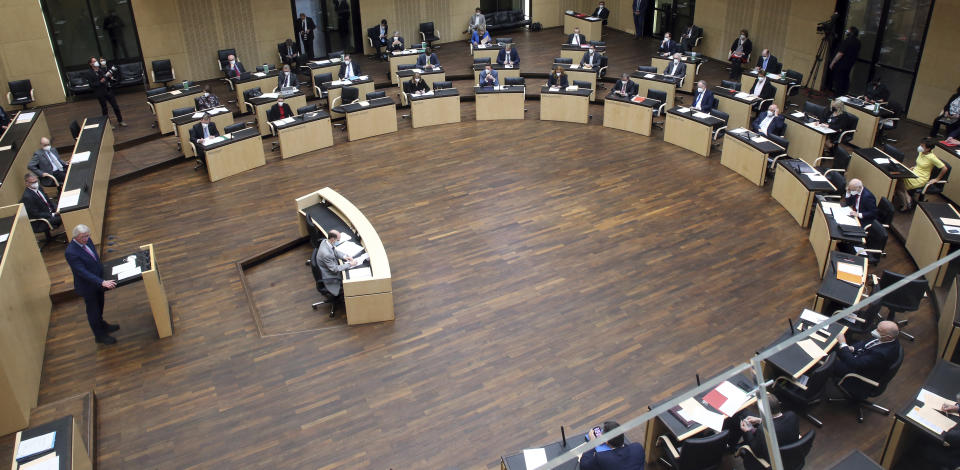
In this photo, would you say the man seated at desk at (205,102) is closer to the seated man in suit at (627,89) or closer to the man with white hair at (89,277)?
the man with white hair at (89,277)

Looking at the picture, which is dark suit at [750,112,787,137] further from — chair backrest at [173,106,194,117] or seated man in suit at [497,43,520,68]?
chair backrest at [173,106,194,117]

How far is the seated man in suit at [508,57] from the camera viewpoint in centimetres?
1557

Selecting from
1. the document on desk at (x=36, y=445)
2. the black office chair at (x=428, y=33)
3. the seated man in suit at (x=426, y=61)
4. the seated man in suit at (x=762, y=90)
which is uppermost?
the black office chair at (x=428, y=33)

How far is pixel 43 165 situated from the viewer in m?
10.7

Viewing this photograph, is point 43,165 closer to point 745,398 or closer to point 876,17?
point 745,398

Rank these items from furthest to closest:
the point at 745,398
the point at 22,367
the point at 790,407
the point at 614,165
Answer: the point at 614,165 < the point at 22,367 < the point at 790,407 < the point at 745,398

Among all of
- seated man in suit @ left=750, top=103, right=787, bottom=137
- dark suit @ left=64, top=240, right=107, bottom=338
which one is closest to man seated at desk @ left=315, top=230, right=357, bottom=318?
dark suit @ left=64, top=240, right=107, bottom=338

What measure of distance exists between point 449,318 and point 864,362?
14.2 ft

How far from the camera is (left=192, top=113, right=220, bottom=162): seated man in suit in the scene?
11914 millimetres

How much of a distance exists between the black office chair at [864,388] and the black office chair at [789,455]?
4.03 feet

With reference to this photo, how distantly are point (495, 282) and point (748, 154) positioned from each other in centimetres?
522

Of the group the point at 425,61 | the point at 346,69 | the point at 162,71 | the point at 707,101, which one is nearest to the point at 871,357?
the point at 707,101

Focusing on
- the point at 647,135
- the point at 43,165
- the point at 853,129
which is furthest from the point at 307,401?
the point at 853,129

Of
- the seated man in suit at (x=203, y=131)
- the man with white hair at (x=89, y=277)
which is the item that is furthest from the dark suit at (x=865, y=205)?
the seated man in suit at (x=203, y=131)
